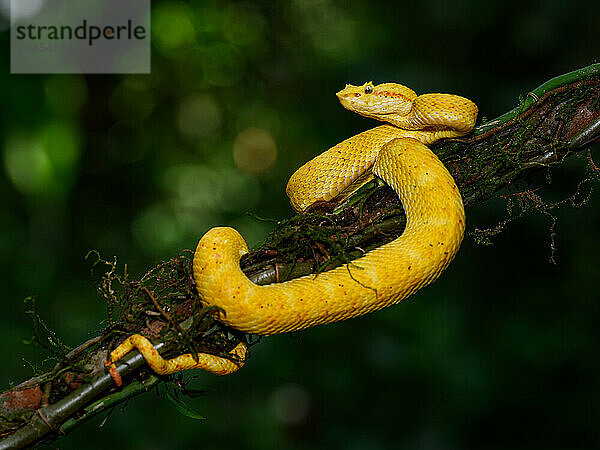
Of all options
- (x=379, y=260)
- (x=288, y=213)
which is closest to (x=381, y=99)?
(x=379, y=260)

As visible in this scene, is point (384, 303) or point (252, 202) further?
point (252, 202)

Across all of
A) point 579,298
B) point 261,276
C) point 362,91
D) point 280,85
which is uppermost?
point 280,85

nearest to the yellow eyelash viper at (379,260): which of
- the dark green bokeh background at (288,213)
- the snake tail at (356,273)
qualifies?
the snake tail at (356,273)

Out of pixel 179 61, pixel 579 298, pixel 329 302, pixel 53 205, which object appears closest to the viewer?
pixel 329 302

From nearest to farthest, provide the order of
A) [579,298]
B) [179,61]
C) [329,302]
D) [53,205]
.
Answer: [329,302]
[579,298]
[53,205]
[179,61]

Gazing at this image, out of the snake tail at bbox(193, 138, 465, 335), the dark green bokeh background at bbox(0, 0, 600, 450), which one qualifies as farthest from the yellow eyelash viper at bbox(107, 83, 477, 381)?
the dark green bokeh background at bbox(0, 0, 600, 450)

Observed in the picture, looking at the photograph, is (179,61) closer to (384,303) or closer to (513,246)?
(513,246)

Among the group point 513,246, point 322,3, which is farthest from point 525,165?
point 322,3
